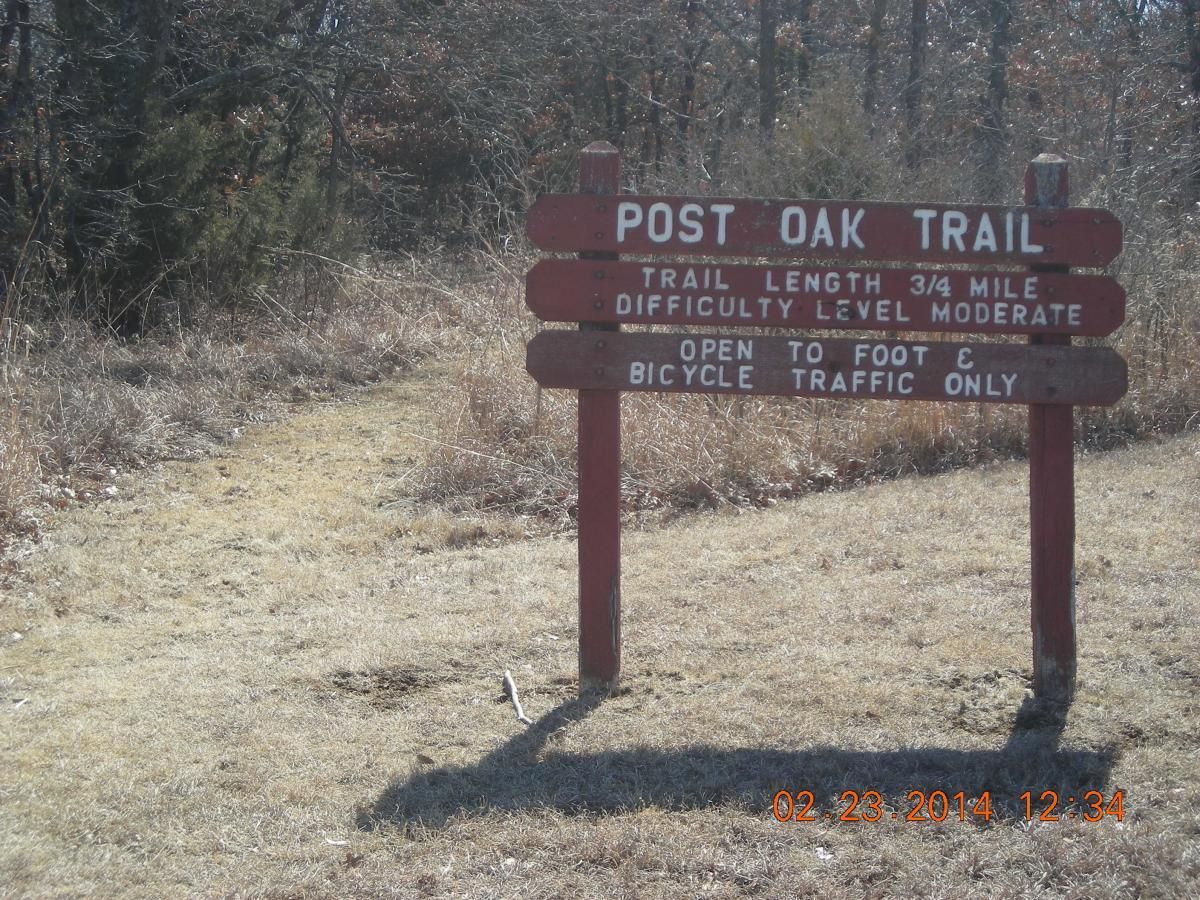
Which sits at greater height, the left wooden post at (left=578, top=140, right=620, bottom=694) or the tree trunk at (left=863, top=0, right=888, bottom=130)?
the tree trunk at (left=863, top=0, right=888, bottom=130)

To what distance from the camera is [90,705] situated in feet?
15.1

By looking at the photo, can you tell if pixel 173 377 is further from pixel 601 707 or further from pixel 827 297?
pixel 827 297

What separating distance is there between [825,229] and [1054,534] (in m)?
1.28

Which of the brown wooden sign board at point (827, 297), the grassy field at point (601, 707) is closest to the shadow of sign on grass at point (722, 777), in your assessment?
the grassy field at point (601, 707)

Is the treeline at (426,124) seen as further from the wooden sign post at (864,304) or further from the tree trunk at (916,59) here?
the wooden sign post at (864,304)

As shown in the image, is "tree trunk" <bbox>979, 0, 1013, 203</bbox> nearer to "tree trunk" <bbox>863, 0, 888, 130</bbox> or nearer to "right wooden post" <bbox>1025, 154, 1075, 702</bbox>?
"tree trunk" <bbox>863, 0, 888, 130</bbox>

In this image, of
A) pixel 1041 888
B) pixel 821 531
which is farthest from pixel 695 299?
pixel 821 531

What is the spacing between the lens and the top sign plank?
13.5ft

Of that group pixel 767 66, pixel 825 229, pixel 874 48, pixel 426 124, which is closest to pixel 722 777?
pixel 825 229

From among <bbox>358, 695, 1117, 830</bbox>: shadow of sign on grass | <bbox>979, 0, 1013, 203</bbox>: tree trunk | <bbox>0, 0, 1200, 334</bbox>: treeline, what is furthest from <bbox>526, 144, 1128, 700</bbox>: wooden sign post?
<bbox>979, 0, 1013, 203</bbox>: tree trunk
